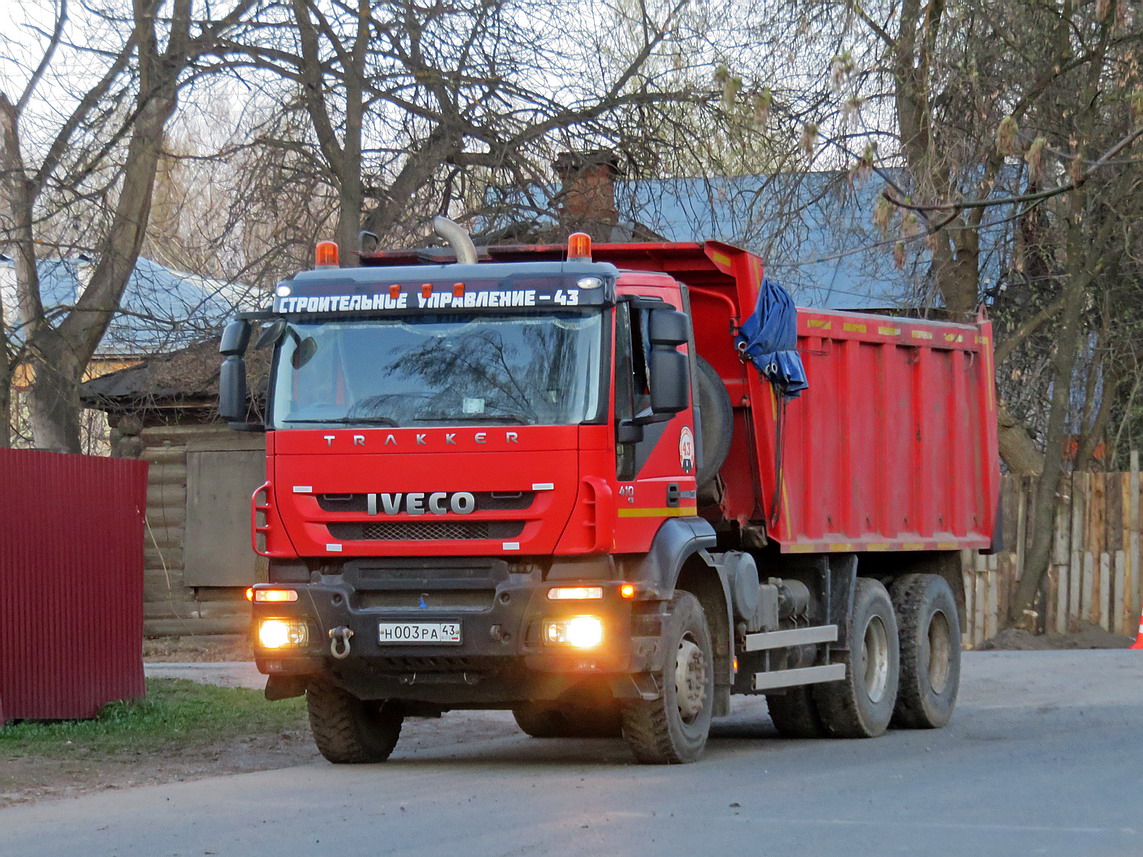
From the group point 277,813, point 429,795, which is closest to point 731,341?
point 429,795

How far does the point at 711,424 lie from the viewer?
36.4 ft

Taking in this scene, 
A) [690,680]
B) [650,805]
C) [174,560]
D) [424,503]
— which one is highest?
[424,503]

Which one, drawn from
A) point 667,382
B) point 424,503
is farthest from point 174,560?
point 667,382

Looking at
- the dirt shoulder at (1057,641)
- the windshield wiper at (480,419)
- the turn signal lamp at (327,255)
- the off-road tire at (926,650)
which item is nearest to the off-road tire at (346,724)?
the windshield wiper at (480,419)

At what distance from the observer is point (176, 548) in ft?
72.2

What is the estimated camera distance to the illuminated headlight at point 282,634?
9852mm

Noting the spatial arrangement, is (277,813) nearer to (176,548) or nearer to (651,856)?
(651,856)

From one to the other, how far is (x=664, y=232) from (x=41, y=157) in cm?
637

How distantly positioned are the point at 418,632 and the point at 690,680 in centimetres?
173

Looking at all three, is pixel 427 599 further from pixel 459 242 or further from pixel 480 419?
pixel 459 242

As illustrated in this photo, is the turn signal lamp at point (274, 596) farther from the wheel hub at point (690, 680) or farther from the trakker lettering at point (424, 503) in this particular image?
the wheel hub at point (690, 680)

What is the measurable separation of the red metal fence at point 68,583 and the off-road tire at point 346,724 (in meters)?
2.60

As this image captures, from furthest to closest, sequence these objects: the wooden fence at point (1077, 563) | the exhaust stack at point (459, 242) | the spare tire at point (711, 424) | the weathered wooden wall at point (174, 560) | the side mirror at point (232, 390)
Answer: the weathered wooden wall at point (174, 560) < the wooden fence at point (1077, 563) < the spare tire at point (711, 424) < the exhaust stack at point (459, 242) < the side mirror at point (232, 390)

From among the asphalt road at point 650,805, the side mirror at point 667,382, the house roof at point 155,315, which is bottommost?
the asphalt road at point 650,805
